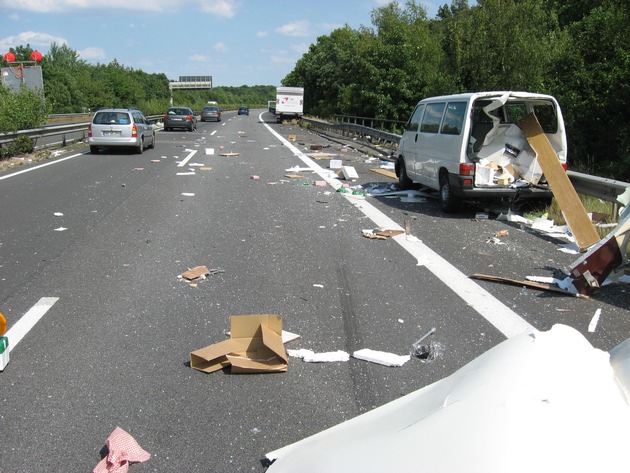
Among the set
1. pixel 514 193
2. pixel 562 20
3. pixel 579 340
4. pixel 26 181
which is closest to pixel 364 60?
pixel 562 20

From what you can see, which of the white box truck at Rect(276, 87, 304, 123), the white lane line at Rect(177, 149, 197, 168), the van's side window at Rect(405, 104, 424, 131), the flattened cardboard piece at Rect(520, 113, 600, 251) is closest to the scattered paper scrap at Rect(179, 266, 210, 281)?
the flattened cardboard piece at Rect(520, 113, 600, 251)

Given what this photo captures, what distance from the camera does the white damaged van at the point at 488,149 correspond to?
9.66 meters

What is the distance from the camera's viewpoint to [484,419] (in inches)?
75.4

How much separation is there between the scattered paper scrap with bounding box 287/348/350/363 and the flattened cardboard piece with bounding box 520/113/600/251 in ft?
14.8

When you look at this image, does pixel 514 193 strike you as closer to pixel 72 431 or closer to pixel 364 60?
pixel 72 431

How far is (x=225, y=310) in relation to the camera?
539 cm

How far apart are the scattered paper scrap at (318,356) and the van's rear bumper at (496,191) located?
581 centimetres

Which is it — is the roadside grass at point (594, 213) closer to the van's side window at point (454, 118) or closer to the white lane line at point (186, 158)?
the van's side window at point (454, 118)

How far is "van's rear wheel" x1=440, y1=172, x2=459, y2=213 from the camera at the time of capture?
10051mm

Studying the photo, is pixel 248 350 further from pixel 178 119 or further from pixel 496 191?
pixel 178 119

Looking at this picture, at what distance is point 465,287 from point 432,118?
18.8ft

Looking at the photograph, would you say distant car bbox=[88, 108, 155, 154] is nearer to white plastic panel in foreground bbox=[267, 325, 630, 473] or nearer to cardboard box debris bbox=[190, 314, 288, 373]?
cardboard box debris bbox=[190, 314, 288, 373]

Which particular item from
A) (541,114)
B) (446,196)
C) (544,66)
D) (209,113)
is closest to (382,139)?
(544,66)

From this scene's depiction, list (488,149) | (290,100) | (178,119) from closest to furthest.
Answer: (488,149) → (178,119) → (290,100)
